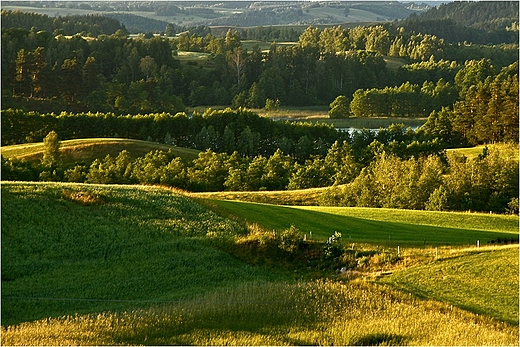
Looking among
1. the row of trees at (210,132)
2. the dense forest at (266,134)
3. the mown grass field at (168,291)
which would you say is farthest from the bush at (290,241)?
the row of trees at (210,132)

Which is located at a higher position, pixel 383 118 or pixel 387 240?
pixel 387 240

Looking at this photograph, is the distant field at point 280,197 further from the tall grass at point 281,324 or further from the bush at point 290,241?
the tall grass at point 281,324

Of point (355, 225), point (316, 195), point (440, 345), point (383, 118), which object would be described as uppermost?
point (440, 345)

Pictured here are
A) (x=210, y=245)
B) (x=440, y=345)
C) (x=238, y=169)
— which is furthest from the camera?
(x=238, y=169)

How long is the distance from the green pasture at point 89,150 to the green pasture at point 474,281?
66.8 metres

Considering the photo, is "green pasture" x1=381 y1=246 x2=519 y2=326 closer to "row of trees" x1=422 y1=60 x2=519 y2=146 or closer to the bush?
the bush

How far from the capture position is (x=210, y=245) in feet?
115

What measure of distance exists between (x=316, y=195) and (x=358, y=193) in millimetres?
4427

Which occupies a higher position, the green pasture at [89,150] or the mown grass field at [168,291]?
the mown grass field at [168,291]

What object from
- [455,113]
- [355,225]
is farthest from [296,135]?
[355,225]

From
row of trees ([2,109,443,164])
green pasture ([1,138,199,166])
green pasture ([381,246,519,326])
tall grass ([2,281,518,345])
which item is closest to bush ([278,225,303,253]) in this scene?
green pasture ([381,246,519,326])

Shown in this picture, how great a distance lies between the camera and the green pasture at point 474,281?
2697cm

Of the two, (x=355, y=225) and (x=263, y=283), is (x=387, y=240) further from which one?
(x=263, y=283)

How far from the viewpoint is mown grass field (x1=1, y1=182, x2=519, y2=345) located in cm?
2288
